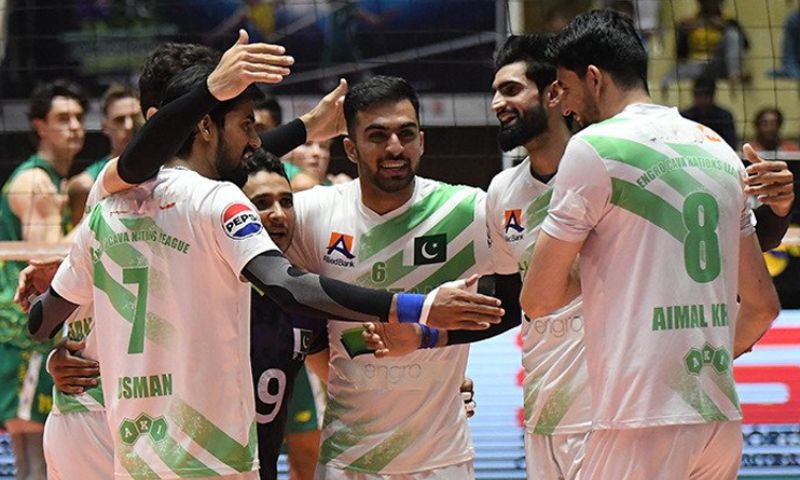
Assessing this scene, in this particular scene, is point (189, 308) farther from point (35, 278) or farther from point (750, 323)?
point (750, 323)

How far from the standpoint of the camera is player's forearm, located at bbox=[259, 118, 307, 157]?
6152mm

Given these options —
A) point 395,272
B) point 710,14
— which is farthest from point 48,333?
point 710,14

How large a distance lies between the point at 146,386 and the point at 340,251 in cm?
136

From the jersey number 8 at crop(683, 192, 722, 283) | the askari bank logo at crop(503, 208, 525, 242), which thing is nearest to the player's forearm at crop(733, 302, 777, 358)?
the jersey number 8 at crop(683, 192, 722, 283)

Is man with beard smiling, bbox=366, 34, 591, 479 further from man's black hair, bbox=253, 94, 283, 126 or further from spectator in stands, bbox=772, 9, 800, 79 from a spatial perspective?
spectator in stands, bbox=772, 9, 800, 79

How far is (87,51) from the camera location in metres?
12.8

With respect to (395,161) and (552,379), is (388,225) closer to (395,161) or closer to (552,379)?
(395,161)

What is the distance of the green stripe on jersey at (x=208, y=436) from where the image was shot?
4.65 m

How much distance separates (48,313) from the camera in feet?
17.3

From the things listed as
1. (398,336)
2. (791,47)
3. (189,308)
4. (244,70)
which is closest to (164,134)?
(244,70)

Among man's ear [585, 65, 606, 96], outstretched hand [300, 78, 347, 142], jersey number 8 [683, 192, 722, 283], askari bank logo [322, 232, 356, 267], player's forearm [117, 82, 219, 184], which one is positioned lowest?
jersey number 8 [683, 192, 722, 283]

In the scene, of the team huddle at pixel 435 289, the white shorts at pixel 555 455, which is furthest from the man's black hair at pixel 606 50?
the white shorts at pixel 555 455

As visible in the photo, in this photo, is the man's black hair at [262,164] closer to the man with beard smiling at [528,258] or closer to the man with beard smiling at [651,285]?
the man with beard smiling at [528,258]

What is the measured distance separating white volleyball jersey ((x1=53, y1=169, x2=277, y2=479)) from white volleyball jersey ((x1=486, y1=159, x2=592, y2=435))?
1.41 meters
